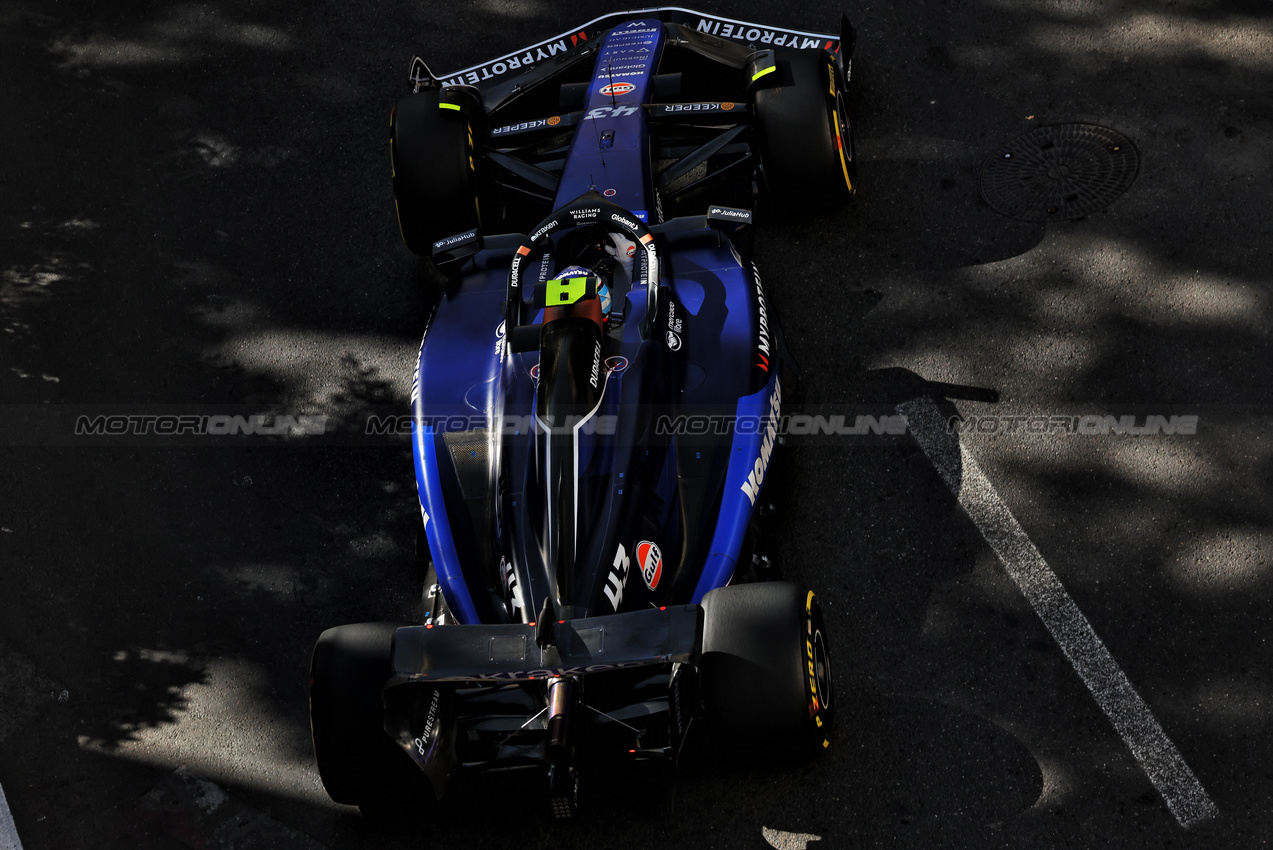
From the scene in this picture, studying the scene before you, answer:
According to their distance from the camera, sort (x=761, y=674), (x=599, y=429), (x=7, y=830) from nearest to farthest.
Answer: (x=761, y=674) → (x=599, y=429) → (x=7, y=830)

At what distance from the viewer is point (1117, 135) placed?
21.6 feet

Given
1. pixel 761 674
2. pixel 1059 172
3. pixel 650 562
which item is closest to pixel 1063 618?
pixel 761 674

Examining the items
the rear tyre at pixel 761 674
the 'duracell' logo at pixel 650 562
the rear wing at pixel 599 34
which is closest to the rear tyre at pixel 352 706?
the 'duracell' logo at pixel 650 562

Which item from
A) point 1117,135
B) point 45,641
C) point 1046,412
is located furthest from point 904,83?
point 45,641

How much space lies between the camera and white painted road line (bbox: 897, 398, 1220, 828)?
15.1 feet

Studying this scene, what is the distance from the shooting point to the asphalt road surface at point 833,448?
485cm

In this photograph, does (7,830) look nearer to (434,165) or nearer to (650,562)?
(650,562)

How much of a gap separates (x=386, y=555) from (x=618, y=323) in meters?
1.81

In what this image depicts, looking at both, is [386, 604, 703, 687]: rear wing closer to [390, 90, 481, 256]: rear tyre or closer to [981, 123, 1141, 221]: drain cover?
[390, 90, 481, 256]: rear tyre

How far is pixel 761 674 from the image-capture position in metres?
4.11

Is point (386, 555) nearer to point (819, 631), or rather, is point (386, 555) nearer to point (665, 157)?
point (819, 631)

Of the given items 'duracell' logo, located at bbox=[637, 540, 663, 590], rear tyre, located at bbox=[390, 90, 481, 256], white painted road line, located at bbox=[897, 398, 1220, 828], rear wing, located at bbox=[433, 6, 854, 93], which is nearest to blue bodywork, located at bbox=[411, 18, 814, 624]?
'duracell' logo, located at bbox=[637, 540, 663, 590]

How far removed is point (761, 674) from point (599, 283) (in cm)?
211

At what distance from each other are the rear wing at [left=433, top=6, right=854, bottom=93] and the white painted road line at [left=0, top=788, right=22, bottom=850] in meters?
4.84
